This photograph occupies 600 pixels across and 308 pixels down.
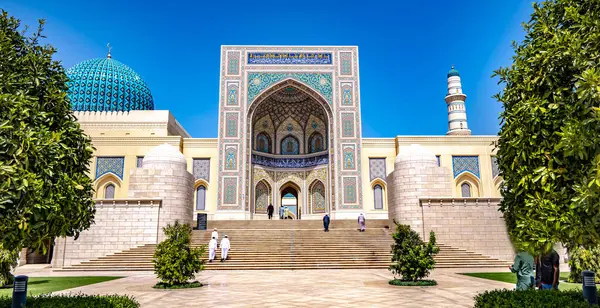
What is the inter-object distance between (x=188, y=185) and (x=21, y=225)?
13904 mm

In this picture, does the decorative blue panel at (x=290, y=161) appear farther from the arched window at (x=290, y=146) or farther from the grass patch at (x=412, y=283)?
the grass patch at (x=412, y=283)

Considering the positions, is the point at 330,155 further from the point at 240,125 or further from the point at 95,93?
the point at 95,93

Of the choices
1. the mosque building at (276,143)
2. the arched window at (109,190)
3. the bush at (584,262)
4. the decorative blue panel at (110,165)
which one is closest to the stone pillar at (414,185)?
the mosque building at (276,143)

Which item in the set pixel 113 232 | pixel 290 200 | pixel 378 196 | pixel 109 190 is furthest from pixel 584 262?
pixel 290 200

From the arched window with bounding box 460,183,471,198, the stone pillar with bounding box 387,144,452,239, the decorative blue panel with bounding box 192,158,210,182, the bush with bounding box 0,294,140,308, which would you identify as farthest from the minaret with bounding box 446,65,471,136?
the bush with bounding box 0,294,140,308

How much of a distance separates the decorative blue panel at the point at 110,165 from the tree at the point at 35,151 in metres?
19.8

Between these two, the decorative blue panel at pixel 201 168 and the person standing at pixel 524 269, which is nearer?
the person standing at pixel 524 269

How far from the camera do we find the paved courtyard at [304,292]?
21.5 feet

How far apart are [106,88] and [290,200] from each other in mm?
14784

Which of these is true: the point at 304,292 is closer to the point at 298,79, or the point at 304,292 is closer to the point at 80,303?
the point at 80,303

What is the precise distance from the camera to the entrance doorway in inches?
1074

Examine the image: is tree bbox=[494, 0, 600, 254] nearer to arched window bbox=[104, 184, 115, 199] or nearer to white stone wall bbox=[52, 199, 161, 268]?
white stone wall bbox=[52, 199, 161, 268]

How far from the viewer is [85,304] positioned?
4.68 meters

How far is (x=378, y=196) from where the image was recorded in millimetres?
24281
